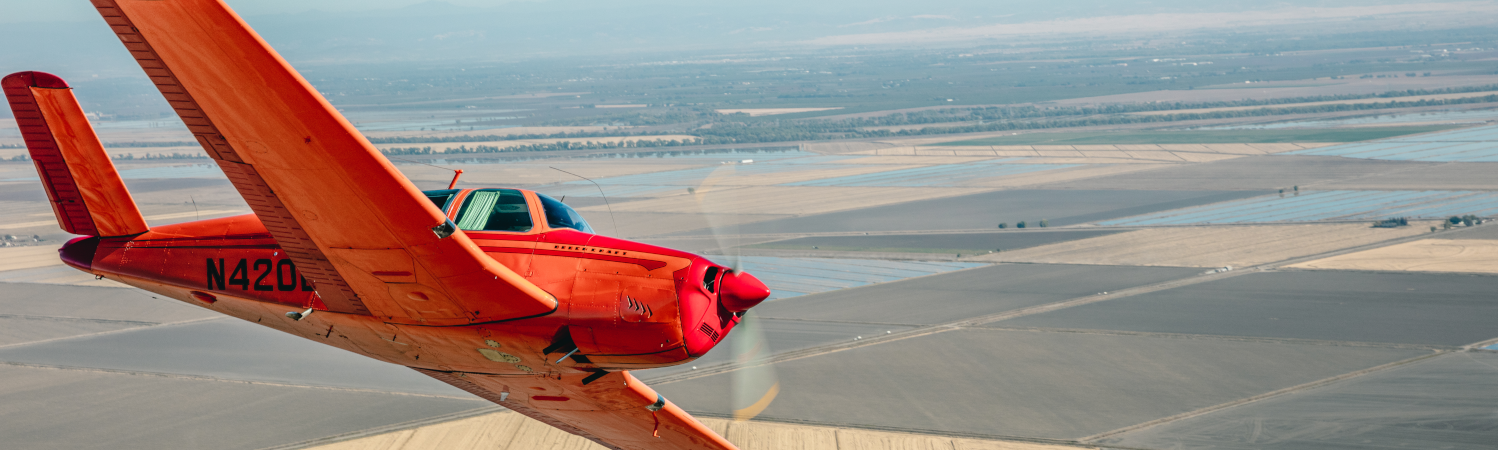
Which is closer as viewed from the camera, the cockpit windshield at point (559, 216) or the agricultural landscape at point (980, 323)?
the cockpit windshield at point (559, 216)

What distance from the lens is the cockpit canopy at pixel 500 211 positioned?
38.0 ft

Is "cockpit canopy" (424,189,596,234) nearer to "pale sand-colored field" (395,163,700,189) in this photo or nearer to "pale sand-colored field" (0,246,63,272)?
"pale sand-colored field" (0,246,63,272)

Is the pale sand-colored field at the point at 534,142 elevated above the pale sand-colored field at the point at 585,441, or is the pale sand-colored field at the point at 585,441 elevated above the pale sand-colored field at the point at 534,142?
the pale sand-colored field at the point at 534,142

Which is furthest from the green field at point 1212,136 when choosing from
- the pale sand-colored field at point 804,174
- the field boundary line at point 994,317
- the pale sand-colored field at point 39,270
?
the pale sand-colored field at point 39,270

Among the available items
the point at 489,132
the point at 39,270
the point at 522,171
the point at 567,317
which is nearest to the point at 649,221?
the point at 522,171

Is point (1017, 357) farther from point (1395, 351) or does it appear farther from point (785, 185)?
point (785, 185)

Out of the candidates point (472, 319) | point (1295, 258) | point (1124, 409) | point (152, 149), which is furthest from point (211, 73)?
point (152, 149)

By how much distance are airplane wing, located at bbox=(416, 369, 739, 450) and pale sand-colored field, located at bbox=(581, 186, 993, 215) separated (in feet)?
226

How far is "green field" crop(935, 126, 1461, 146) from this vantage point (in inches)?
5458

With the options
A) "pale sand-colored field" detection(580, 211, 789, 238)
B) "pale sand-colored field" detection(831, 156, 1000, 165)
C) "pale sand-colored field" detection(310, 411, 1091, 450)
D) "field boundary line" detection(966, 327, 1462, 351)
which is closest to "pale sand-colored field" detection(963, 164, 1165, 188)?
"pale sand-colored field" detection(831, 156, 1000, 165)

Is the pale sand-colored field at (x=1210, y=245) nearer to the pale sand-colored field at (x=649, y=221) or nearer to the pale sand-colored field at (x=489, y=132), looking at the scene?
the pale sand-colored field at (x=649, y=221)

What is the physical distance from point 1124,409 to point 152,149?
16029 centimetres

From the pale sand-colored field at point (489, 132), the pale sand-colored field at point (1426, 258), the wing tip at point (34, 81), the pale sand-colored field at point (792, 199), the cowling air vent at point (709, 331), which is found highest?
the pale sand-colored field at point (489, 132)

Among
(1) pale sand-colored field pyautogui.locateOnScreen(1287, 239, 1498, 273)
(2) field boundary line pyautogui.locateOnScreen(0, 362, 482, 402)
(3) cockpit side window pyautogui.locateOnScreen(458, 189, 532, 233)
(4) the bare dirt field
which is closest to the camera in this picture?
(3) cockpit side window pyautogui.locateOnScreen(458, 189, 532, 233)
